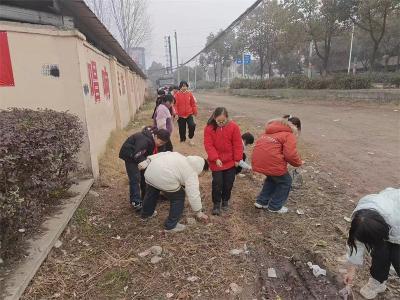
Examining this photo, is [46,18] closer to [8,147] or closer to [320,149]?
[8,147]

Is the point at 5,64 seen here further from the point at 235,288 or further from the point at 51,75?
the point at 235,288

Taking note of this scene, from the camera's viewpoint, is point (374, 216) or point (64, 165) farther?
point (64, 165)

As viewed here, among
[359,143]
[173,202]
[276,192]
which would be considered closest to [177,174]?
[173,202]

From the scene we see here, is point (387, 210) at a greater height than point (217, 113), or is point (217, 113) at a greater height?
point (217, 113)

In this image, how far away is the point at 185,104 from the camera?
26.7ft

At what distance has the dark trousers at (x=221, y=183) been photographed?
4.28m

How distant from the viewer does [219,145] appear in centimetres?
417

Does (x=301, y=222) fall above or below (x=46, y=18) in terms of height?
below

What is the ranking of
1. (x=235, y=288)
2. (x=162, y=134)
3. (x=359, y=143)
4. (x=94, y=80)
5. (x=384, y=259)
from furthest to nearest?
1. (x=359, y=143)
2. (x=94, y=80)
3. (x=162, y=134)
4. (x=235, y=288)
5. (x=384, y=259)

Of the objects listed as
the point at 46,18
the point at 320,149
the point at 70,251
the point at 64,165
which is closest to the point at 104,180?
the point at 64,165

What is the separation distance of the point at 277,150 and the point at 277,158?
0.32 ft

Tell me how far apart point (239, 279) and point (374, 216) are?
1.32 metres

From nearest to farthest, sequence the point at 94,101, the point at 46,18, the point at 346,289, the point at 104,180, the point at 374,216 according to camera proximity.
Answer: the point at 374,216, the point at 346,289, the point at 46,18, the point at 104,180, the point at 94,101

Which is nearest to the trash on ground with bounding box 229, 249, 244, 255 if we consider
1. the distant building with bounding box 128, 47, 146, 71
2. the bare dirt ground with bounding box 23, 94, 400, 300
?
the bare dirt ground with bounding box 23, 94, 400, 300
